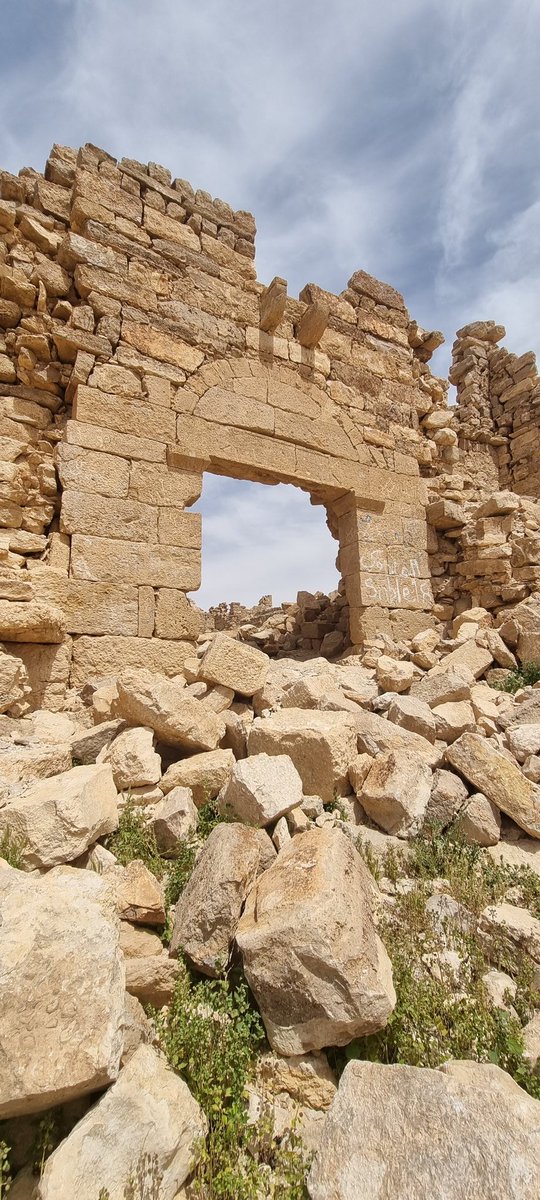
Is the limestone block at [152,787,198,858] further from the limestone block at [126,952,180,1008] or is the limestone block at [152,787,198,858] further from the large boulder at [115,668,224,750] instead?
the limestone block at [126,952,180,1008]

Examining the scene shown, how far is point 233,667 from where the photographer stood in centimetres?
399

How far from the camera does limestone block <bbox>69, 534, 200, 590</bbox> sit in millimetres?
4535

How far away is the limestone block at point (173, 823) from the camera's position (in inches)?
102

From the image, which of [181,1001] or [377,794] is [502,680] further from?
[181,1001]

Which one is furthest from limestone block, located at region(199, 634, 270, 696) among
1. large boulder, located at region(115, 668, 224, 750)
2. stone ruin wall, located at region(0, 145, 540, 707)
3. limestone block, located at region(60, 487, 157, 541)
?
limestone block, located at region(60, 487, 157, 541)

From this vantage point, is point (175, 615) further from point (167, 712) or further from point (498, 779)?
point (498, 779)

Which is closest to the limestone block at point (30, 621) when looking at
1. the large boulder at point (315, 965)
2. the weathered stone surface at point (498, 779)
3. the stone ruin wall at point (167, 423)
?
the stone ruin wall at point (167, 423)

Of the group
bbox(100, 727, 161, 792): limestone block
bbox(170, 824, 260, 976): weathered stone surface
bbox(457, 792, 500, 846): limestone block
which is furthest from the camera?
bbox(100, 727, 161, 792): limestone block

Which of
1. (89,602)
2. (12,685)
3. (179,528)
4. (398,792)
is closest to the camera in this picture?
(398,792)

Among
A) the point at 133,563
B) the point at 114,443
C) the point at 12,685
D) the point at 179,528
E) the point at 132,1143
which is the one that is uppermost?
the point at 114,443

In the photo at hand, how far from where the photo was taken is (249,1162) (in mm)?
1458

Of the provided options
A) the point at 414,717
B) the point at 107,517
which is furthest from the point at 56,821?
the point at 107,517

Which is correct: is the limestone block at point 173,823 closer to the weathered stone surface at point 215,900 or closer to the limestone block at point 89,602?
the weathered stone surface at point 215,900

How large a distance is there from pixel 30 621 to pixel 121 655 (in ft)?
2.72
